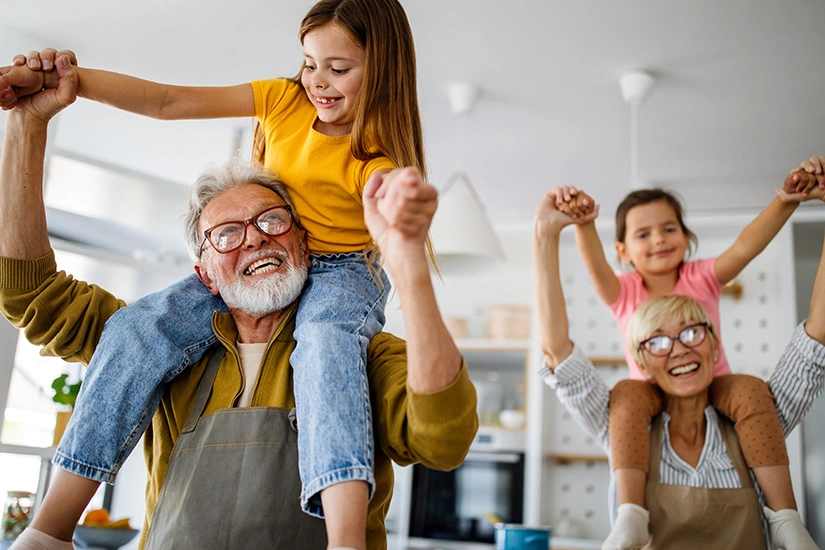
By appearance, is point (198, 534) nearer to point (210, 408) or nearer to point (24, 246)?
point (210, 408)

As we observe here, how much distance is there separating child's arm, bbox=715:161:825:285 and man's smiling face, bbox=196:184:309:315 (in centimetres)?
124

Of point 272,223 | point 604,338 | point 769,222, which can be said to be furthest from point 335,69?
point 604,338

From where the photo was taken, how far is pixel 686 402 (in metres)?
2.05

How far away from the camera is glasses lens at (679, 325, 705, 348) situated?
2.05 metres

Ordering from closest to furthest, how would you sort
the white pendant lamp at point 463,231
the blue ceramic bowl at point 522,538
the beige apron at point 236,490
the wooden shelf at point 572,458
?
1. the beige apron at point 236,490
2. the blue ceramic bowl at point 522,538
3. the white pendant lamp at point 463,231
4. the wooden shelf at point 572,458

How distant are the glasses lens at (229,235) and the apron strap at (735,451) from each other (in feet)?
4.34

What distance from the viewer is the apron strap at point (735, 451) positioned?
6.48 ft

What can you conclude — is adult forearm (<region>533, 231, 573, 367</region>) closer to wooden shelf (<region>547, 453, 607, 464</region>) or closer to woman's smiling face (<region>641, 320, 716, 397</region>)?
woman's smiling face (<region>641, 320, 716, 397</region>)

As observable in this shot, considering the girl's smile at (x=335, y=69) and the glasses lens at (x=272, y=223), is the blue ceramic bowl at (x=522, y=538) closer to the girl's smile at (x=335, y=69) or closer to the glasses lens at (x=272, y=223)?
the glasses lens at (x=272, y=223)

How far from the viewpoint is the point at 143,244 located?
18.6ft

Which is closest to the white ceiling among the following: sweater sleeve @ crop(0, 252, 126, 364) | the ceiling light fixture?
the ceiling light fixture

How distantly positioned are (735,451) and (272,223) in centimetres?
130

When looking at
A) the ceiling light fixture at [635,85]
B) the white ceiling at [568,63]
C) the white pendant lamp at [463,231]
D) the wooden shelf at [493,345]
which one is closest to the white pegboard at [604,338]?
the wooden shelf at [493,345]

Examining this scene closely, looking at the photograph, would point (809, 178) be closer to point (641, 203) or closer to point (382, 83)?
point (641, 203)
